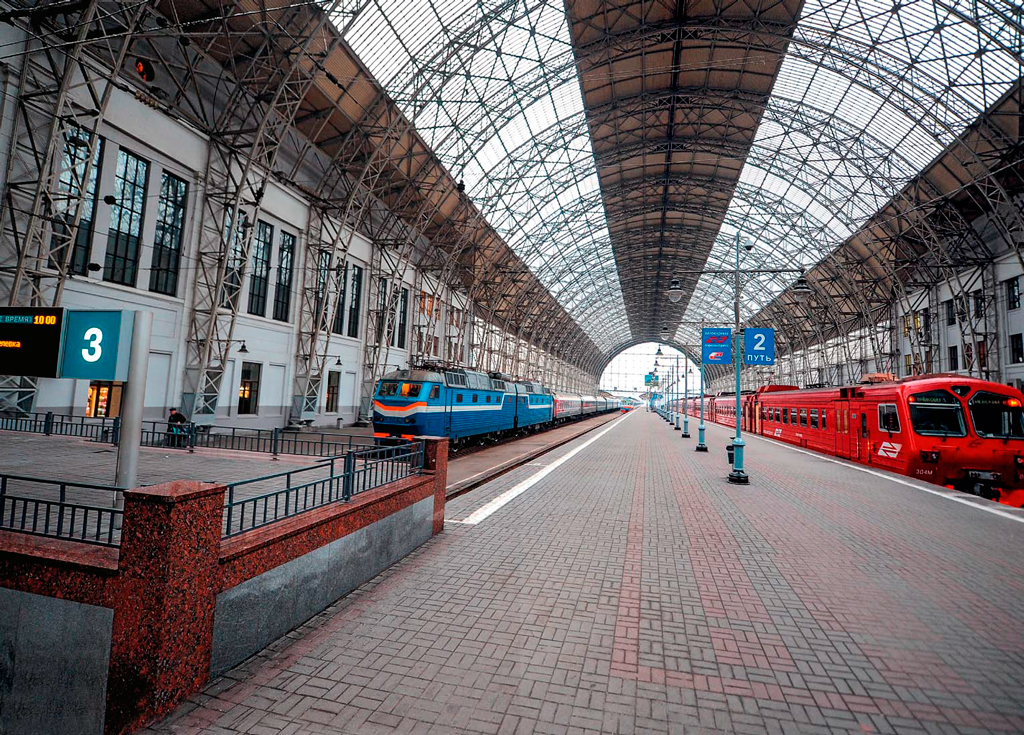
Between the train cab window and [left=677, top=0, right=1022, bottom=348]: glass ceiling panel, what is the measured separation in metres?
7.24

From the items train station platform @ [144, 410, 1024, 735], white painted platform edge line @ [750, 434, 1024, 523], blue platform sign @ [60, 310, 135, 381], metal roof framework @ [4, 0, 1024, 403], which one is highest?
metal roof framework @ [4, 0, 1024, 403]

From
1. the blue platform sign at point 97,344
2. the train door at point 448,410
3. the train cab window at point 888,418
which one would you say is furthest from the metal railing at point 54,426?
the train cab window at point 888,418

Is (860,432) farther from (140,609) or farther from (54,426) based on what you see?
(54,426)

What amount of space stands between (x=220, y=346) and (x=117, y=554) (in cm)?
1927

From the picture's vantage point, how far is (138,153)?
17.0 meters

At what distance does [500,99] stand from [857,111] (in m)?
21.3

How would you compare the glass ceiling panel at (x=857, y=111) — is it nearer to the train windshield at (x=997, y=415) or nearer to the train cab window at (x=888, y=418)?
the train cab window at (x=888, y=418)

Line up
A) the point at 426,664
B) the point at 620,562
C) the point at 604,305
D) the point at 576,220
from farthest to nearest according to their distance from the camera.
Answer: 1. the point at 604,305
2. the point at 576,220
3. the point at 620,562
4. the point at 426,664

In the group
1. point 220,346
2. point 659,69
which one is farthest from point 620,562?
point 659,69

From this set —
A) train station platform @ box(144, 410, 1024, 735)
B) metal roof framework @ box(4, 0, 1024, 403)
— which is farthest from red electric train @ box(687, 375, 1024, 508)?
metal roof framework @ box(4, 0, 1024, 403)

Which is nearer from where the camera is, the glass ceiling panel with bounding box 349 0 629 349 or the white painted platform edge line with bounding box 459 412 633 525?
the white painted platform edge line with bounding box 459 412 633 525

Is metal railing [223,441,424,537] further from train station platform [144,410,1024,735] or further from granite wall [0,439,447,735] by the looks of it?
train station platform [144,410,1024,735]

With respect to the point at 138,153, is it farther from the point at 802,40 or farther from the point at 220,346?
the point at 802,40

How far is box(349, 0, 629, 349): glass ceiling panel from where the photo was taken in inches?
865
